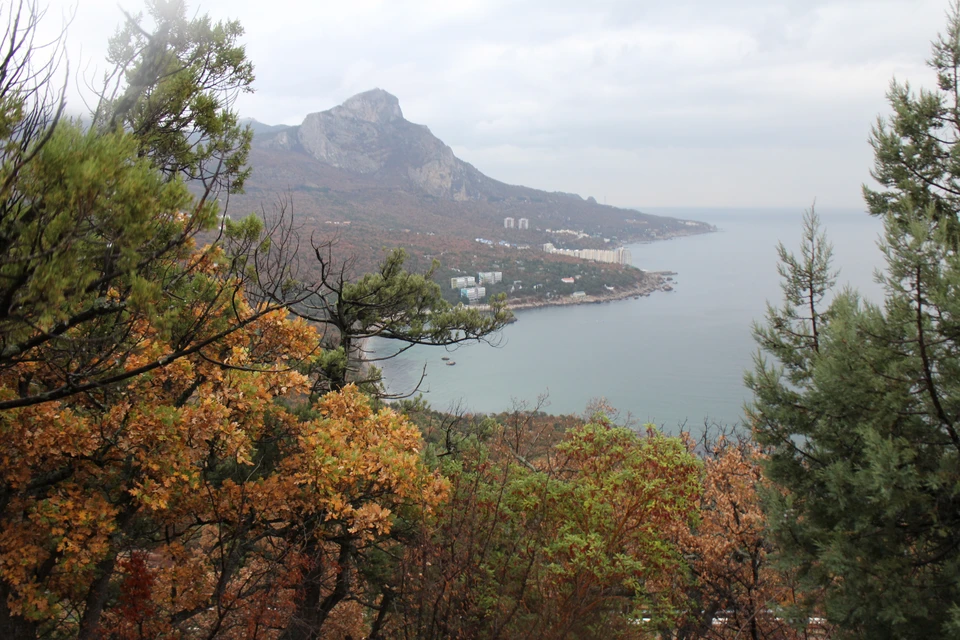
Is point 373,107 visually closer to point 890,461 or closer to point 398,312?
point 398,312

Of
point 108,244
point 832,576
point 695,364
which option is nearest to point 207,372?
point 108,244

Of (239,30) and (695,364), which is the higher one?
(239,30)

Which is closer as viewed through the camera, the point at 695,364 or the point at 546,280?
the point at 695,364

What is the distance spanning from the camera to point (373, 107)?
415 feet

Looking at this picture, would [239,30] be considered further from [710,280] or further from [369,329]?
[710,280]

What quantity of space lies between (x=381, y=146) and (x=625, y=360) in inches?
3840

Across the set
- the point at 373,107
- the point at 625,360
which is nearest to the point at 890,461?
the point at 625,360

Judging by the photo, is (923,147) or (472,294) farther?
(472,294)

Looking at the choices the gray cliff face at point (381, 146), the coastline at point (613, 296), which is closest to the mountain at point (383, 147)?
the gray cliff face at point (381, 146)

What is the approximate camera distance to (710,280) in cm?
6462

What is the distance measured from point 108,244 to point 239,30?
8.99 feet

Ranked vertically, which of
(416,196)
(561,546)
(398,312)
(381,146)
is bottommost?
(561,546)

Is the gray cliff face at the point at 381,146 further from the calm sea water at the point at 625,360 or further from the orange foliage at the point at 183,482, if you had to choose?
the orange foliage at the point at 183,482

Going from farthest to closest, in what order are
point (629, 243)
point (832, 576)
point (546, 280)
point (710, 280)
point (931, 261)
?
point (629, 243), point (710, 280), point (546, 280), point (832, 576), point (931, 261)
